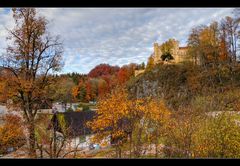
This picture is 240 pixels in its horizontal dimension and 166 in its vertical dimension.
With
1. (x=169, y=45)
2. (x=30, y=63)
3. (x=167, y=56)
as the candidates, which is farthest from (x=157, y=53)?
(x=30, y=63)

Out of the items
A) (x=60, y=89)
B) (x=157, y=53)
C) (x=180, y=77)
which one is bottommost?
(x=60, y=89)

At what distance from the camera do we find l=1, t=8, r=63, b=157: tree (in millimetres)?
4727

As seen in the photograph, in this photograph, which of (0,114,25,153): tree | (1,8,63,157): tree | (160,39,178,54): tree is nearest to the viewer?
(0,114,25,153): tree

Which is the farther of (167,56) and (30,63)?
(167,56)

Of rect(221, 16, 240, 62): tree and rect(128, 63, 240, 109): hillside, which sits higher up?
rect(221, 16, 240, 62): tree

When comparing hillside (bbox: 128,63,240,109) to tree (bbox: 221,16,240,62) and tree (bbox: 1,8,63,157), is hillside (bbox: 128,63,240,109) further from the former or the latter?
tree (bbox: 1,8,63,157)

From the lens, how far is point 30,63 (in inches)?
191

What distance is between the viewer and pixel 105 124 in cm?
538

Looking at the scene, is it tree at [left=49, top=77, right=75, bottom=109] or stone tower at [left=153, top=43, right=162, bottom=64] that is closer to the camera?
tree at [left=49, top=77, right=75, bottom=109]

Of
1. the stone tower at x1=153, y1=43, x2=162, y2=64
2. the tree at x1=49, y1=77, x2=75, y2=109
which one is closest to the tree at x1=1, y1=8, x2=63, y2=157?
the tree at x1=49, y1=77, x2=75, y2=109

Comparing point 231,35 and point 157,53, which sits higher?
point 231,35

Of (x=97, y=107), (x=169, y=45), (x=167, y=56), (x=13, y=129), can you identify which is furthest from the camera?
(x=167, y=56)

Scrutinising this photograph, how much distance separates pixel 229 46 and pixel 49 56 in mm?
8403

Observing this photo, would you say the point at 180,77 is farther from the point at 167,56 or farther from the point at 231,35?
the point at 231,35
